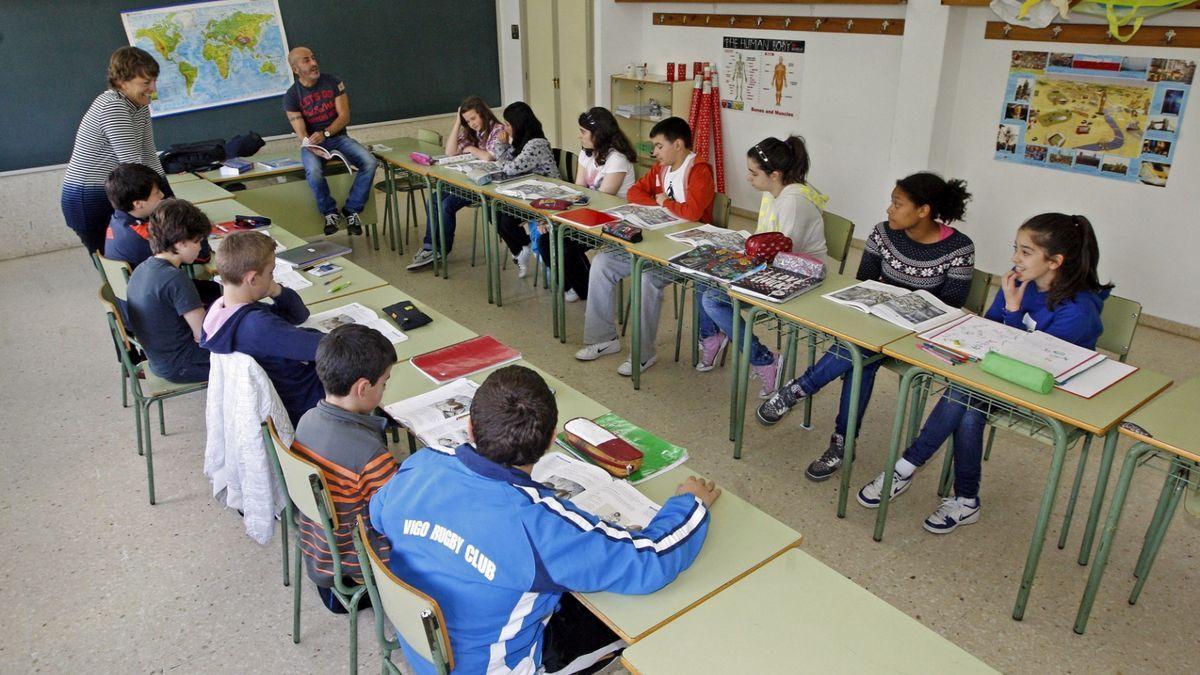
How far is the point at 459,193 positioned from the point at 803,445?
2.88 metres

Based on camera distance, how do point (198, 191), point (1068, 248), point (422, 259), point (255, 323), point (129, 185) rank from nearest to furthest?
point (255, 323), point (1068, 248), point (129, 185), point (198, 191), point (422, 259)

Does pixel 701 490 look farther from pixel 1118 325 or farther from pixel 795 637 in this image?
pixel 1118 325

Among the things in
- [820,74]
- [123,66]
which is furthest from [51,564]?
[820,74]

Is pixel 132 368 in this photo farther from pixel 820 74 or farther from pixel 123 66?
pixel 820 74

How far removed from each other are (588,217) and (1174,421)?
8.62 ft

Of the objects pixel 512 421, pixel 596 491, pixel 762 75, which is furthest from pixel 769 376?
pixel 762 75

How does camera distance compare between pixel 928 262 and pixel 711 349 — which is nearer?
pixel 928 262

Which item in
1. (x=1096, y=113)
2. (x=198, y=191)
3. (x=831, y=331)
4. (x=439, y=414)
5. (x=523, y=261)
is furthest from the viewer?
(x=523, y=261)

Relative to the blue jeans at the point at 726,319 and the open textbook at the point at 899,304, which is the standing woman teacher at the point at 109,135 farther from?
the open textbook at the point at 899,304

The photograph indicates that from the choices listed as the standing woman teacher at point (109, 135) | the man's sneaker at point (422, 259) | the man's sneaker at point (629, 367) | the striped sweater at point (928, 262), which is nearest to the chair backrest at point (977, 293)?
the striped sweater at point (928, 262)

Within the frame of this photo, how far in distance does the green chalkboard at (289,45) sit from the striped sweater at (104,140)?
7.61 ft

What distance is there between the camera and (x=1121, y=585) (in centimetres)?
272

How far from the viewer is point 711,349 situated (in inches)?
164

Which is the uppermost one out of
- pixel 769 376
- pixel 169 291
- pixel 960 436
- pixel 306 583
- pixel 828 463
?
pixel 169 291
